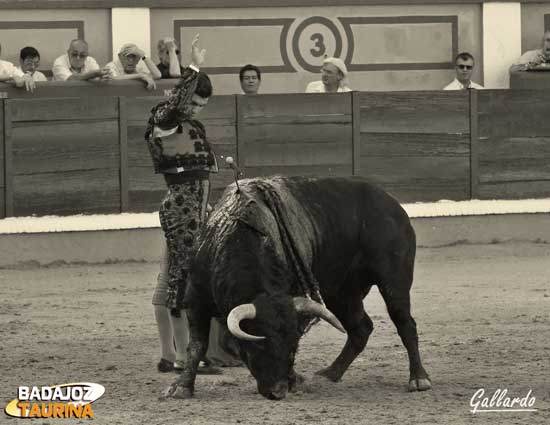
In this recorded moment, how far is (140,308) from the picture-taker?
719 centimetres

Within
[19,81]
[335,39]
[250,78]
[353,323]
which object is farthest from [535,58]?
[353,323]

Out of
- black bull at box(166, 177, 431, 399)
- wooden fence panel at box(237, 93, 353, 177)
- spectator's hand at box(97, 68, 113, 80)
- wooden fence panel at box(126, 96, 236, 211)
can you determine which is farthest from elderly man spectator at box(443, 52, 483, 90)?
black bull at box(166, 177, 431, 399)

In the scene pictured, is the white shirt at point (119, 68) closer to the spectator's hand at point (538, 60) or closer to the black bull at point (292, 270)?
the spectator's hand at point (538, 60)

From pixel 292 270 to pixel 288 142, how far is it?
16.0 ft

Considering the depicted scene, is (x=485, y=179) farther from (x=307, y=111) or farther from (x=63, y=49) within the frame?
(x=63, y=49)

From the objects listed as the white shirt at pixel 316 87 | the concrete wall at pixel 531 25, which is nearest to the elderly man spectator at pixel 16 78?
the white shirt at pixel 316 87

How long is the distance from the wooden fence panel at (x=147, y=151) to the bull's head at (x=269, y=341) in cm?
465

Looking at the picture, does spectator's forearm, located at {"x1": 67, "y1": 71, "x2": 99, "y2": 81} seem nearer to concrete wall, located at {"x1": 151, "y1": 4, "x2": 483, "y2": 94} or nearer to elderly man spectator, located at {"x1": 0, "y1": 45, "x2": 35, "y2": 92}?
elderly man spectator, located at {"x1": 0, "y1": 45, "x2": 35, "y2": 92}

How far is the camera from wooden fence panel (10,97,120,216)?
9.23 meters

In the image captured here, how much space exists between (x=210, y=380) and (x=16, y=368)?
2.46 ft

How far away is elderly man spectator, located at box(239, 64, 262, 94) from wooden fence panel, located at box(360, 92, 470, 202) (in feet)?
2.20

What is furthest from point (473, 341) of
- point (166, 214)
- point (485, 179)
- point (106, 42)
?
point (106, 42)

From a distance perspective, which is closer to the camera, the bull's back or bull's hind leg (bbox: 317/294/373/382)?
the bull's back

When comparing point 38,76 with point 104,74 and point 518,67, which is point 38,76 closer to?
point 104,74
